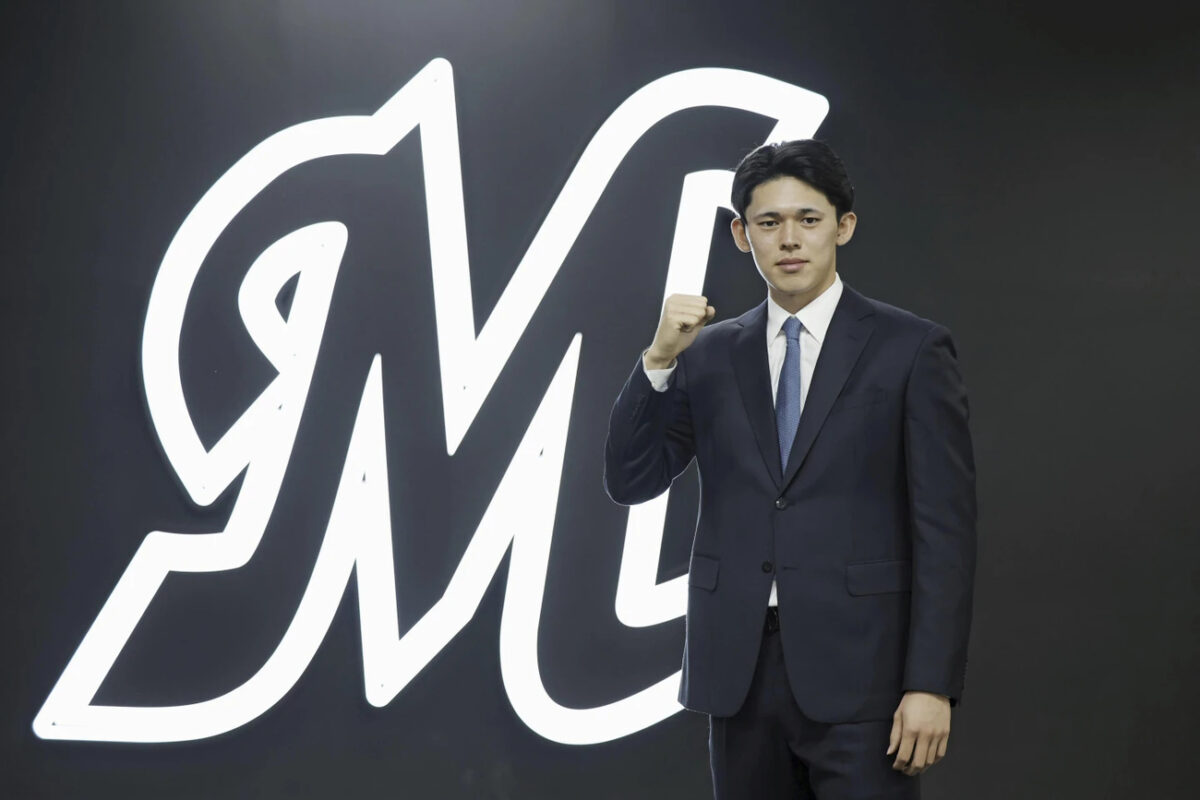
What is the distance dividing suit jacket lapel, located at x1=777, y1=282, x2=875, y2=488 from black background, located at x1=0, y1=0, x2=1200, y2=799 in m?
1.45

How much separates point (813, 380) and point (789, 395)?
51mm

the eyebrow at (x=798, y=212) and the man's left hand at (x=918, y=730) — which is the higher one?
the eyebrow at (x=798, y=212)

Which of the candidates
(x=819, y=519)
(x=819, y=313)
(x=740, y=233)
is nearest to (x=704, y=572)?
(x=819, y=519)

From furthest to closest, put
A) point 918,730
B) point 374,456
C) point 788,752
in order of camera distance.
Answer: point 374,456 → point 788,752 → point 918,730

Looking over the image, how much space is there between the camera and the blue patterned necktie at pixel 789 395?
1.72m

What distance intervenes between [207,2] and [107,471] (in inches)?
53.9

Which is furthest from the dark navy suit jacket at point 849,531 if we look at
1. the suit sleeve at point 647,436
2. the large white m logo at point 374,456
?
the large white m logo at point 374,456

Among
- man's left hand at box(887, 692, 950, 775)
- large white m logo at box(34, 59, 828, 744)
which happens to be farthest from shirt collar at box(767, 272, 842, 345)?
large white m logo at box(34, 59, 828, 744)

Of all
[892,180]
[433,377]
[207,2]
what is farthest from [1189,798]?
[207,2]

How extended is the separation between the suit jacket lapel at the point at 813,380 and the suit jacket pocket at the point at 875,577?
17cm

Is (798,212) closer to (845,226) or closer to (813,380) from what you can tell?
(845,226)

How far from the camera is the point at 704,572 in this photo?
1733 millimetres

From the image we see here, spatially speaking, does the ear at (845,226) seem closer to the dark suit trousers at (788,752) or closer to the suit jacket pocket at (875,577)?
the suit jacket pocket at (875,577)

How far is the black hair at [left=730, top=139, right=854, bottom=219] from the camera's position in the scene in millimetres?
1745
